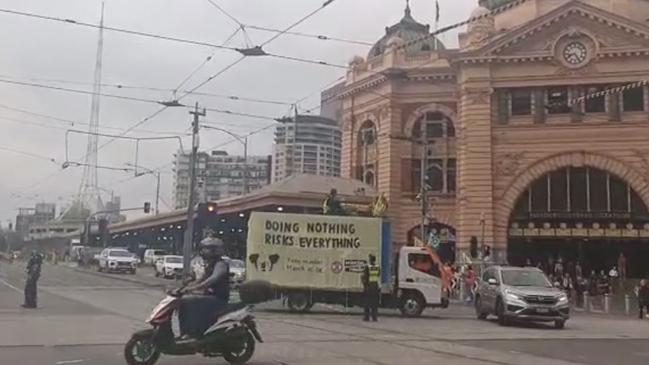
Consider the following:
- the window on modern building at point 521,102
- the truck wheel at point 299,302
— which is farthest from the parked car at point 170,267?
the window on modern building at point 521,102

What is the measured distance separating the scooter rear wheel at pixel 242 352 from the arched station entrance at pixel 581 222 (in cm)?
3936

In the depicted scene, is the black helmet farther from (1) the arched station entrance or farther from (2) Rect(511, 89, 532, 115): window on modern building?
(2) Rect(511, 89, 532, 115): window on modern building

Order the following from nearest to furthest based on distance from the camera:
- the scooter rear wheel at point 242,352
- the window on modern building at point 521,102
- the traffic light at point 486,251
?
the scooter rear wheel at point 242,352 → the traffic light at point 486,251 → the window on modern building at point 521,102

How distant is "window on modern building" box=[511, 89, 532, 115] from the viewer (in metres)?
50.2

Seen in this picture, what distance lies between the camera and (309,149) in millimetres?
73438

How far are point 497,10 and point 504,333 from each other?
41.3 metres

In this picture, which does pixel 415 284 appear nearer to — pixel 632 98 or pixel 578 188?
pixel 578 188

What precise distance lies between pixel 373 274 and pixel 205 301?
12298 millimetres

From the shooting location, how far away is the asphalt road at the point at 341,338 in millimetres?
13070

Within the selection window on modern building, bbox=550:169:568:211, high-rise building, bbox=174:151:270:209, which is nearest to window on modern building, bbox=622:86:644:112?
window on modern building, bbox=550:169:568:211

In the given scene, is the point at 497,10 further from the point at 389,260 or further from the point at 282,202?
the point at 389,260

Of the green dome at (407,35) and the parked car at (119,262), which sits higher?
the green dome at (407,35)

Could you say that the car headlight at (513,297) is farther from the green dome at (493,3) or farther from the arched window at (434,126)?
the green dome at (493,3)

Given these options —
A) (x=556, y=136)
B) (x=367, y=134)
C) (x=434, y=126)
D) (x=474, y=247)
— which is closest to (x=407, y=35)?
(x=367, y=134)
